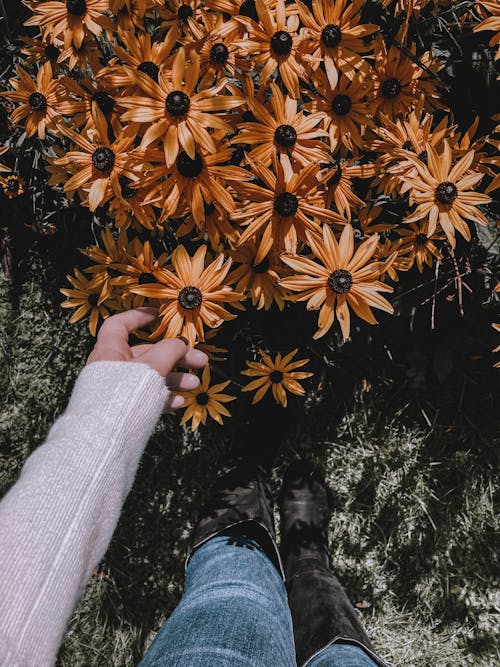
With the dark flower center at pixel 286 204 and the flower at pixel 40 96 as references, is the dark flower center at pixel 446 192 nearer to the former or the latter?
the dark flower center at pixel 286 204

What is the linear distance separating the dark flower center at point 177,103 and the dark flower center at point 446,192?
63 centimetres

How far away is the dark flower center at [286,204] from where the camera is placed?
3.95ft

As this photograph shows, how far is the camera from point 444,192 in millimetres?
1268

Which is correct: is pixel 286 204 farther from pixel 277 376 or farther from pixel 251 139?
pixel 277 376

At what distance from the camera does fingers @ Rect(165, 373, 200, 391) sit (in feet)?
4.70

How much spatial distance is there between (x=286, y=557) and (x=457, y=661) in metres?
0.82

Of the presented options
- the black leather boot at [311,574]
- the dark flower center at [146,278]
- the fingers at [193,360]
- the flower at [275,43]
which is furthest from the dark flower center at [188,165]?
the black leather boot at [311,574]

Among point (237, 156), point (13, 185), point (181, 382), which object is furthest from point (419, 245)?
point (13, 185)

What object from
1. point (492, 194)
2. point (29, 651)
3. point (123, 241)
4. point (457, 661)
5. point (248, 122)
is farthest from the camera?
point (457, 661)

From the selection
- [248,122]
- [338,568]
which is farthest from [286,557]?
[248,122]

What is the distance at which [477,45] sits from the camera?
1496 mm

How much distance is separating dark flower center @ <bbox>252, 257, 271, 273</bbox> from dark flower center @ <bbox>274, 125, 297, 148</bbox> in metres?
0.31

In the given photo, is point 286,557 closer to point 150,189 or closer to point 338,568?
Answer: point 338,568

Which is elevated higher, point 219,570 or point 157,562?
point 219,570
